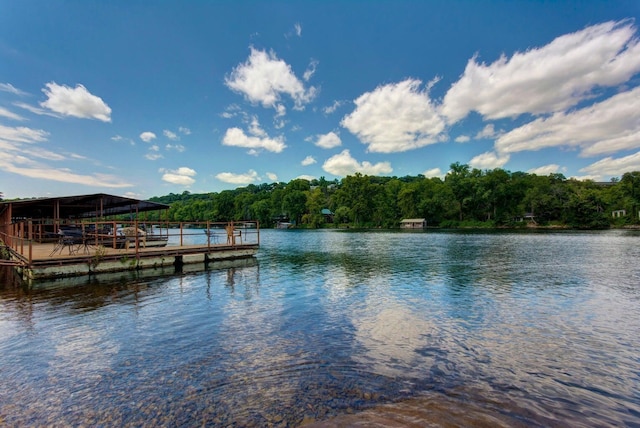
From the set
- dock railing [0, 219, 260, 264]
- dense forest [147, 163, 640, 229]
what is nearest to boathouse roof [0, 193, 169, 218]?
dock railing [0, 219, 260, 264]

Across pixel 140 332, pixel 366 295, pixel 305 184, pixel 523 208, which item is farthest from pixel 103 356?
pixel 305 184

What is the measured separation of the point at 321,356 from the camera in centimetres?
702

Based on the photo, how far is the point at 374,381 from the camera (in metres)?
5.88

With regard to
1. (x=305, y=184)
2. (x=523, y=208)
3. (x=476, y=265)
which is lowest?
(x=476, y=265)

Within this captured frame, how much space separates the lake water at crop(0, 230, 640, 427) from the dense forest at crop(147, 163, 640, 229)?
4449 centimetres

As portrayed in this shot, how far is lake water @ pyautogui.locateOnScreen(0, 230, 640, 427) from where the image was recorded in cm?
496

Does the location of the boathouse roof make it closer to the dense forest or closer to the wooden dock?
the wooden dock

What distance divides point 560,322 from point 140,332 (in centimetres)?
1198

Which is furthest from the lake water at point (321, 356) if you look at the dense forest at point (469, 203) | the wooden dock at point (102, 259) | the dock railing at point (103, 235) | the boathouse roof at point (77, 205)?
the dense forest at point (469, 203)

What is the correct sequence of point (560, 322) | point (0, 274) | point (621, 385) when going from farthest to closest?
point (0, 274) < point (560, 322) < point (621, 385)

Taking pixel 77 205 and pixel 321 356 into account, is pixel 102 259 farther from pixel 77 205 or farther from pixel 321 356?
pixel 321 356

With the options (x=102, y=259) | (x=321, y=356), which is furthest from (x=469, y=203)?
(x=321, y=356)

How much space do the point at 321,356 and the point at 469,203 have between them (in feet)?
307

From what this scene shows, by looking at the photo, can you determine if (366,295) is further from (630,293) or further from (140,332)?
(630,293)
